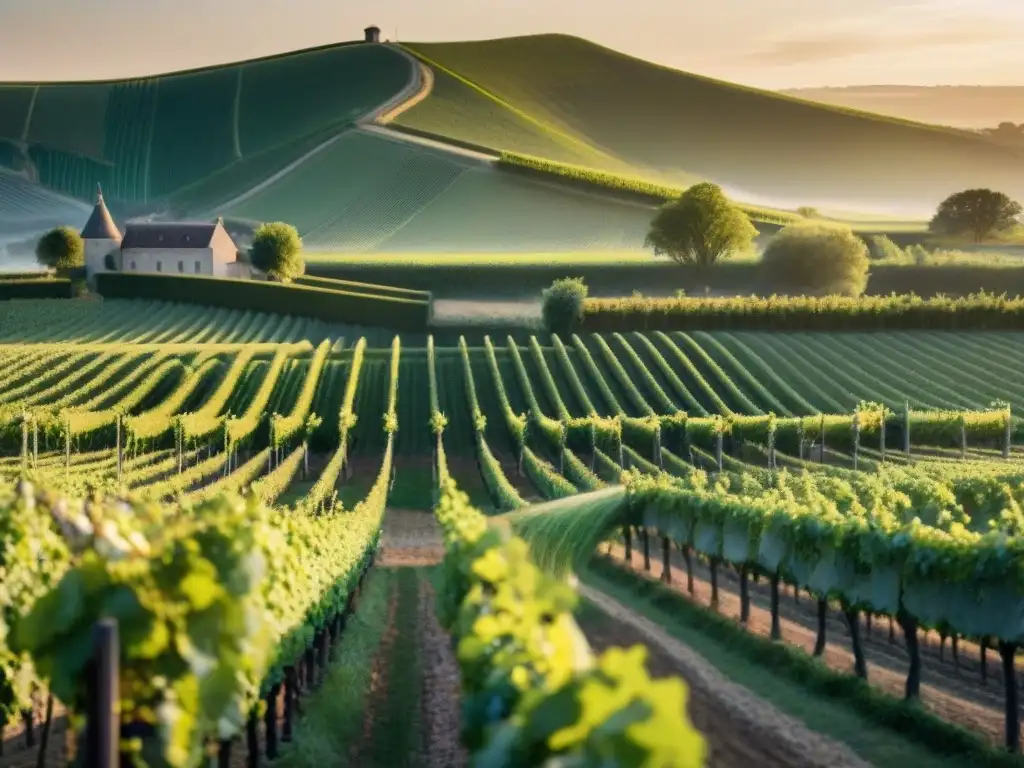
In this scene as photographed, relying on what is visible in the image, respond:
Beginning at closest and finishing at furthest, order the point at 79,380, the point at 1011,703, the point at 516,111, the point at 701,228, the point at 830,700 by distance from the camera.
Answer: the point at 1011,703 → the point at 830,700 → the point at 79,380 → the point at 701,228 → the point at 516,111

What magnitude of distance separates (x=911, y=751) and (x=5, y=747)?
11.0m

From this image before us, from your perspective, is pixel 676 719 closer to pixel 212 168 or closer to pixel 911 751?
pixel 911 751

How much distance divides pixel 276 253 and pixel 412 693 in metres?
80.6

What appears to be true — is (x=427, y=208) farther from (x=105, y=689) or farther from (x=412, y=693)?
(x=105, y=689)

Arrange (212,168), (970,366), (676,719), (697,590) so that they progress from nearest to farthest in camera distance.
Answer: (676,719)
(697,590)
(970,366)
(212,168)

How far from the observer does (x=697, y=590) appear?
109ft

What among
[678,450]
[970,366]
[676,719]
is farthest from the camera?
[970,366]

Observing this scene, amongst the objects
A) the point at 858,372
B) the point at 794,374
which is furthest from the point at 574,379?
the point at 858,372

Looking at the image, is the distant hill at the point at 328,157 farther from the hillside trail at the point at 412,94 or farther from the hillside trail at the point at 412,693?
the hillside trail at the point at 412,693

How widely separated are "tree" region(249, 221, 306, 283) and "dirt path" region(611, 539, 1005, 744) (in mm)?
67705

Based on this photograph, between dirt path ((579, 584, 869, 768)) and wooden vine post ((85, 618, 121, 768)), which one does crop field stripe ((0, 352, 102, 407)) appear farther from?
wooden vine post ((85, 618, 121, 768))

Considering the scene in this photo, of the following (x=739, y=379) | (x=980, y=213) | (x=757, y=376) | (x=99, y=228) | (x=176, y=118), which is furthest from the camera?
(x=176, y=118)

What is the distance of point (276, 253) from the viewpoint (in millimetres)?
100062

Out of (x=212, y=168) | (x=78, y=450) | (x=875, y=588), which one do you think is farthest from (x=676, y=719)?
(x=212, y=168)
